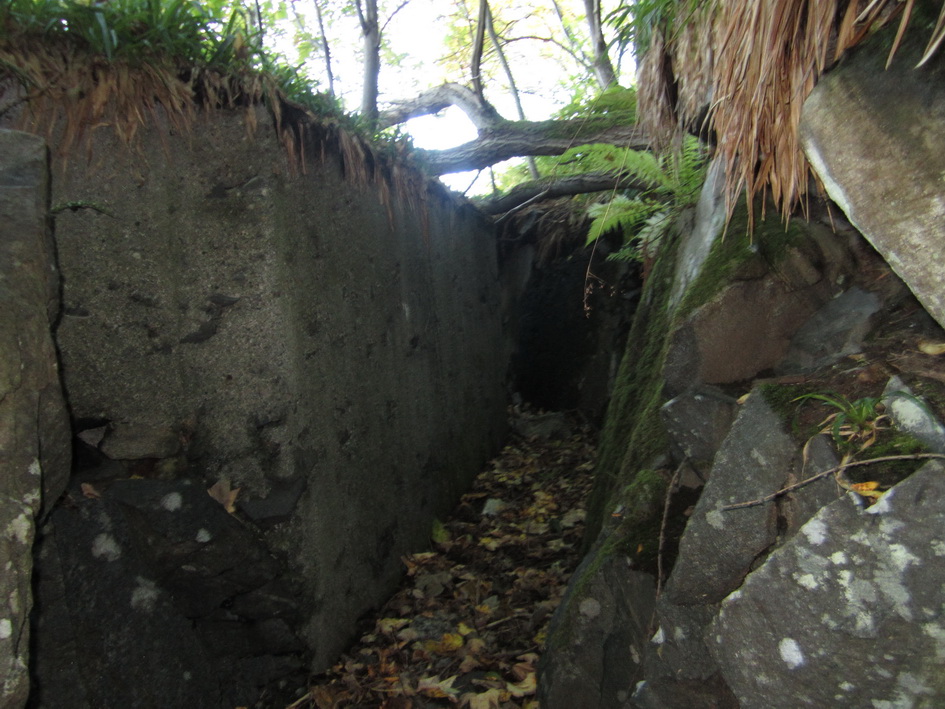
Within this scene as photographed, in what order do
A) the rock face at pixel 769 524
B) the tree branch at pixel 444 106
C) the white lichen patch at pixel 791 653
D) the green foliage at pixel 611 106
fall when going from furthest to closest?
the tree branch at pixel 444 106 < the green foliage at pixel 611 106 < the white lichen patch at pixel 791 653 < the rock face at pixel 769 524

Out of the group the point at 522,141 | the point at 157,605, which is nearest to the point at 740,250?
the point at 522,141

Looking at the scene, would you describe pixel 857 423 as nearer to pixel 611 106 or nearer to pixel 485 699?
pixel 485 699

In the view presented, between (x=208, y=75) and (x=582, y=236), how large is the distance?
4440 millimetres

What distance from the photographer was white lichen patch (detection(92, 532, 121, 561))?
2.54 meters

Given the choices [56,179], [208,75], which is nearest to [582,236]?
[208,75]

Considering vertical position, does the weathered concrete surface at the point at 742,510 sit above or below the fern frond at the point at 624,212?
below

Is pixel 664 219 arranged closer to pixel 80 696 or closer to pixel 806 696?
pixel 806 696

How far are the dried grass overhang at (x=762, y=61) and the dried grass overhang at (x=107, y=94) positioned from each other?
180cm

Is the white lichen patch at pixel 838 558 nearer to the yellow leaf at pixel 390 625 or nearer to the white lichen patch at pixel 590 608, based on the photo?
the white lichen patch at pixel 590 608

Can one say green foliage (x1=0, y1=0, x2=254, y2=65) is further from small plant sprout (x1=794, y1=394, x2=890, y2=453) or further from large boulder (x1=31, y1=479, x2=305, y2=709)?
small plant sprout (x1=794, y1=394, x2=890, y2=453)

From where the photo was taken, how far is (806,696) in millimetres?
1782

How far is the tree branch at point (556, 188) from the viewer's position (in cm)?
561

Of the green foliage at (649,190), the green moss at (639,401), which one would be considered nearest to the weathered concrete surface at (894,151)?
the green moss at (639,401)

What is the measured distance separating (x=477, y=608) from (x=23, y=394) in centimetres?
254
